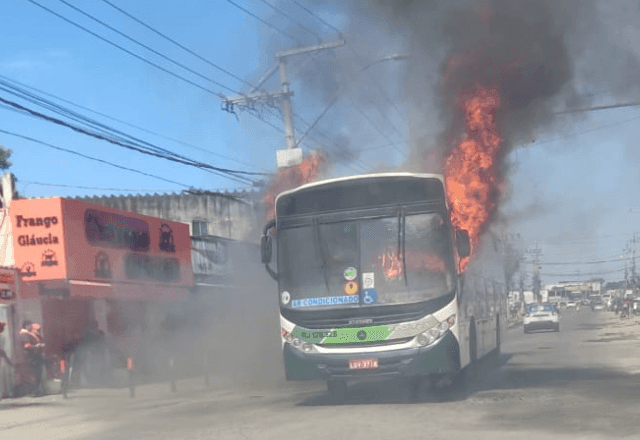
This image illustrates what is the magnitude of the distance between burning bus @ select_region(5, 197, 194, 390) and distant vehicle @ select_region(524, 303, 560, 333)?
25.2 meters

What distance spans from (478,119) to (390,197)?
6.31m

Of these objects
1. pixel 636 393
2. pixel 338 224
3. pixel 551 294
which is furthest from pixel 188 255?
pixel 551 294

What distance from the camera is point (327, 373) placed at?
13.5 metres

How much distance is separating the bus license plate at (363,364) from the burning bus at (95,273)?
953 centimetres

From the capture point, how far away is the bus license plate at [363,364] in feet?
43.6

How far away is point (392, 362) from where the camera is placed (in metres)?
13.3

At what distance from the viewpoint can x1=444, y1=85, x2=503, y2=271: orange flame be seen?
17703 mm

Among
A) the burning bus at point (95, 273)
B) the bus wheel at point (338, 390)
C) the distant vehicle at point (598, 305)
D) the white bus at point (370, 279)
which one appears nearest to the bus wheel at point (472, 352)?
the white bus at point (370, 279)

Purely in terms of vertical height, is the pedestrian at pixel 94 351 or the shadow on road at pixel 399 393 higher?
the pedestrian at pixel 94 351

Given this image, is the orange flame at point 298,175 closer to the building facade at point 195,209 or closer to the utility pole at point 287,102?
the utility pole at point 287,102

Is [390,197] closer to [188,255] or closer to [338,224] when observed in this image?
[338,224]

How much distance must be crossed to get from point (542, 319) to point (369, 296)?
3562cm

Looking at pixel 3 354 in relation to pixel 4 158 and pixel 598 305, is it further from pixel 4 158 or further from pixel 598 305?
pixel 598 305

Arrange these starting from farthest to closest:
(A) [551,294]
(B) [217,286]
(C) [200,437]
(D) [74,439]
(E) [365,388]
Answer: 1. (A) [551,294]
2. (B) [217,286]
3. (E) [365,388]
4. (D) [74,439]
5. (C) [200,437]
